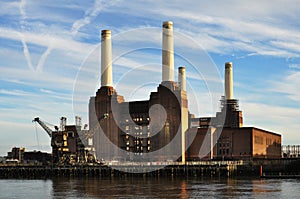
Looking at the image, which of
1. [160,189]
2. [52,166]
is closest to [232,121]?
[52,166]

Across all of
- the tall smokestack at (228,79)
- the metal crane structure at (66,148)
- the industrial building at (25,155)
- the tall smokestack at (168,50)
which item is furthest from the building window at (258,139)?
the industrial building at (25,155)

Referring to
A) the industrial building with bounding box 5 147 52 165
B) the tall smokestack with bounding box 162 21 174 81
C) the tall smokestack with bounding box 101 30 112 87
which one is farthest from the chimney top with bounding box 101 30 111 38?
the industrial building with bounding box 5 147 52 165

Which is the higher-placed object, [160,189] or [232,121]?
[232,121]

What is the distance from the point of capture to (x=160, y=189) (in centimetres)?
5769

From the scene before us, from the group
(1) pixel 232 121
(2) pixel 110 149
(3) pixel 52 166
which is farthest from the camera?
(1) pixel 232 121

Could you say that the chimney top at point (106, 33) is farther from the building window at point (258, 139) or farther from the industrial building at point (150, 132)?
the building window at point (258, 139)

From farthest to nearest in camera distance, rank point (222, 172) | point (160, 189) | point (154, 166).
→ point (154, 166), point (222, 172), point (160, 189)

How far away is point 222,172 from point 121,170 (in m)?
17.6

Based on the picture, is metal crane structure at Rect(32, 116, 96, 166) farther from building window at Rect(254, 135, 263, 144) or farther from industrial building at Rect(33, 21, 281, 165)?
building window at Rect(254, 135, 263, 144)

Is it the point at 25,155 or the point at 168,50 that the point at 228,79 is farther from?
the point at 25,155

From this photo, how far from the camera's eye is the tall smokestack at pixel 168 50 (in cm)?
9875

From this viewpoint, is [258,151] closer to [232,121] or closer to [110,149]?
[232,121]

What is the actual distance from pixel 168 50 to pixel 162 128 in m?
15.4

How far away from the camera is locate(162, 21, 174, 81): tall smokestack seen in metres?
98.8
